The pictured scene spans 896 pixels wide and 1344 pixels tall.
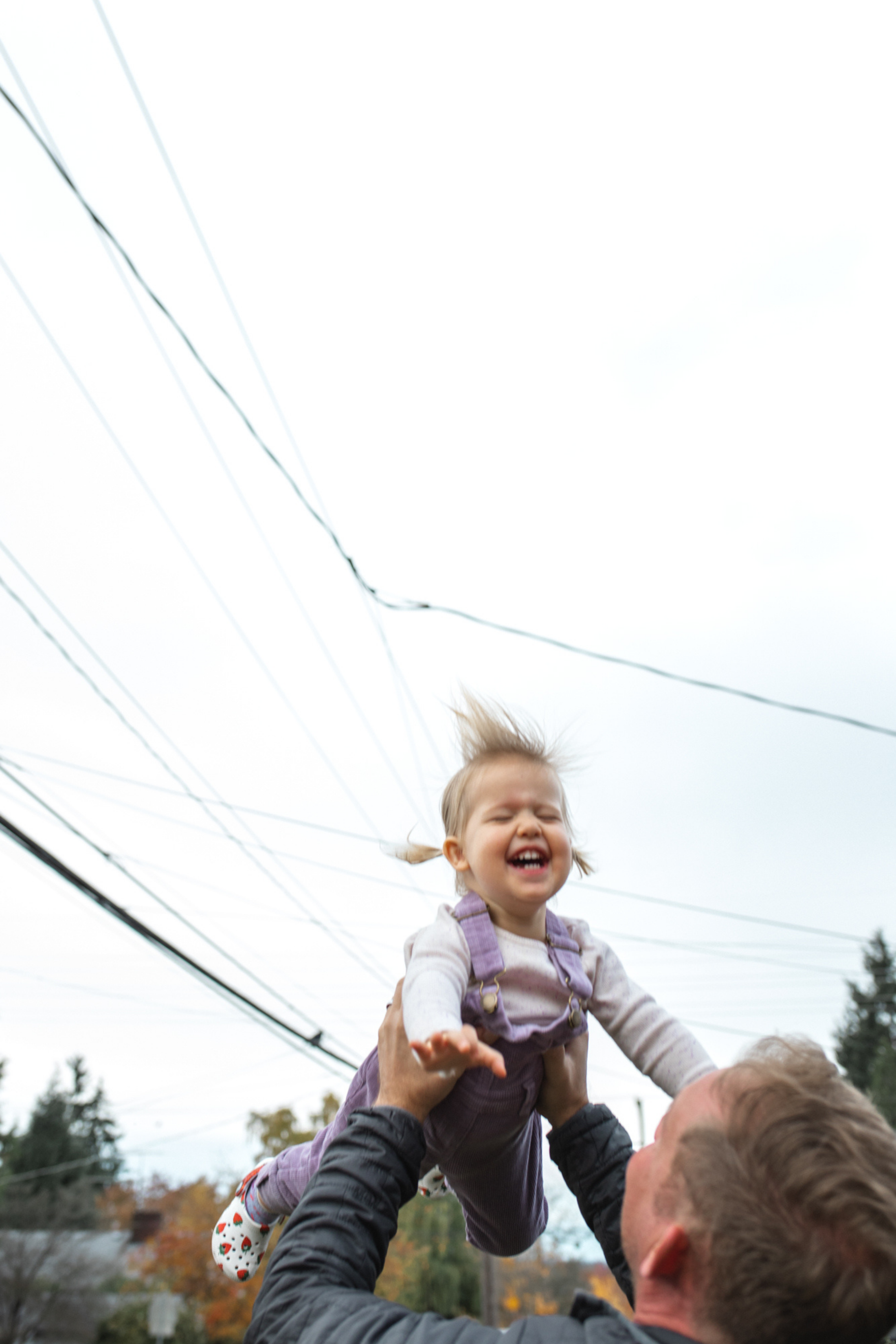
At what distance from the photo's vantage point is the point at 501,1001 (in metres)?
2.01

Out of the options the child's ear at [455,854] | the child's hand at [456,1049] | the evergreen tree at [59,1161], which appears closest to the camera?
the child's hand at [456,1049]

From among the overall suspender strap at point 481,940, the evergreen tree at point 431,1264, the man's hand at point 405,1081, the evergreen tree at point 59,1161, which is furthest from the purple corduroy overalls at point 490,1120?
the evergreen tree at point 59,1161

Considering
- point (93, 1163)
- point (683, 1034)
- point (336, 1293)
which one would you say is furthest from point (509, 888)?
point (93, 1163)

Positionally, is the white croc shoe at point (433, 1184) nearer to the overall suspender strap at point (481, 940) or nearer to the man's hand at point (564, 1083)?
the man's hand at point (564, 1083)

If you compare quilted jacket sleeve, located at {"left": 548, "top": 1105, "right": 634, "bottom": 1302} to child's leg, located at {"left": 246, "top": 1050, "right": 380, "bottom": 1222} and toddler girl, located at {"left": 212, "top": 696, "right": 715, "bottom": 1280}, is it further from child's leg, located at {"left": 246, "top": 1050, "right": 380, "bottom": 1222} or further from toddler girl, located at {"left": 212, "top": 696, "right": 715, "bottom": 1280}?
child's leg, located at {"left": 246, "top": 1050, "right": 380, "bottom": 1222}

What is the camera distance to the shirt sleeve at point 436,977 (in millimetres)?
1727

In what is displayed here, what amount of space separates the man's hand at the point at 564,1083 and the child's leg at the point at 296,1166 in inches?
14.3

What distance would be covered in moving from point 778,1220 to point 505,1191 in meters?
1.12

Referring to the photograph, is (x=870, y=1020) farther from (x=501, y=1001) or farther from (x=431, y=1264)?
(x=501, y=1001)

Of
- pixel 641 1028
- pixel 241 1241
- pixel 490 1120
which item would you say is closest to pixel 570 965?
pixel 641 1028

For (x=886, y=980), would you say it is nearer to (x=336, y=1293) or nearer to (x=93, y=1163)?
(x=93, y=1163)

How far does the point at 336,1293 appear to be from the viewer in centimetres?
137

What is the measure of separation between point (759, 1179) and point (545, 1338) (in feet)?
1.21

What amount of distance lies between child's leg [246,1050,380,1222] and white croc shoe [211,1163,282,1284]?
3cm
